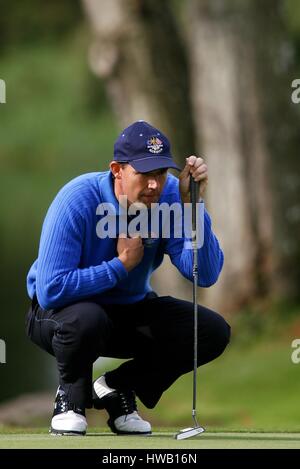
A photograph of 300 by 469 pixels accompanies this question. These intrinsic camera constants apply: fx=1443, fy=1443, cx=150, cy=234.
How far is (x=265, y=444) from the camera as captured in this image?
19.1ft

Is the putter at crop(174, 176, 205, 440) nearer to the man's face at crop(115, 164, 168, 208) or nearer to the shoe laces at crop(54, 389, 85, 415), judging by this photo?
the man's face at crop(115, 164, 168, 208)

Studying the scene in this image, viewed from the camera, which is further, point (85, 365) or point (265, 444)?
point (85, 365)

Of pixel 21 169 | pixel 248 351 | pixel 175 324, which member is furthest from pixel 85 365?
pixel 21 169

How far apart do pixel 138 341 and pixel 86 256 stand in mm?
496

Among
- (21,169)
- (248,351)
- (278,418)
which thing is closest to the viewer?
(278,418)

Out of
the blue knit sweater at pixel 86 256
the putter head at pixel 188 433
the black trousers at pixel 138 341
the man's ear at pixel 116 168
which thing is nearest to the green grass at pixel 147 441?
the putter head at pixel 188 433

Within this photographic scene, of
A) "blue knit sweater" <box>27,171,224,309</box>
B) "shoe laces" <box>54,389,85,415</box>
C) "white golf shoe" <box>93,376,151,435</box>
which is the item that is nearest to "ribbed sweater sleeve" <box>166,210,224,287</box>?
"blue knit sweater" <box>27,171,224,309</box>

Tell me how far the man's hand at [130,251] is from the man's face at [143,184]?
16cm

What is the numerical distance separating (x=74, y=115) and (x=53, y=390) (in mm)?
17881

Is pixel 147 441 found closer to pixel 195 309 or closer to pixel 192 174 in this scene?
pixel 195 309

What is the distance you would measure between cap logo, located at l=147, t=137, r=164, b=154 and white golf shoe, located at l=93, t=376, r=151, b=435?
117 cm

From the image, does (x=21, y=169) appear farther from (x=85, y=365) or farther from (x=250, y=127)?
(x=85, y=365)

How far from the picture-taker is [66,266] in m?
6.13

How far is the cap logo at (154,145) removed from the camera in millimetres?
6152
